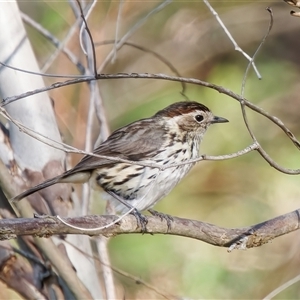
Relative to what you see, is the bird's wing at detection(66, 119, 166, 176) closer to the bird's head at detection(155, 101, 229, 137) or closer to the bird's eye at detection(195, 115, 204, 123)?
the bird's head at detection(155, 101, 229, 137)

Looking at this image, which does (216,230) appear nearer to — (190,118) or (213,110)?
(190,118)

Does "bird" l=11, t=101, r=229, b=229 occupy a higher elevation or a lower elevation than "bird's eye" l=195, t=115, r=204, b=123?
lower

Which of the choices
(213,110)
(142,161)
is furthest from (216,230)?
(213,110)

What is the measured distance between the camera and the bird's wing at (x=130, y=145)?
15.7 ft

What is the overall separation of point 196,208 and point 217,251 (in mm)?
484

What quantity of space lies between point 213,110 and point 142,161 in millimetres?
2640

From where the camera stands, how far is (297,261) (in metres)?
6.86

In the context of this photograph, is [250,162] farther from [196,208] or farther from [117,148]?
[117,148]

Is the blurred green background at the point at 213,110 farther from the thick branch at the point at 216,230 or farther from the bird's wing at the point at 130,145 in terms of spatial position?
the thick branch at the point at 216,230

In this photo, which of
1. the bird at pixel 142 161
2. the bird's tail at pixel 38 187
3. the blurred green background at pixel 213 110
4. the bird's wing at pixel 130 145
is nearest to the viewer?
the bird's tail at pixel 38 187

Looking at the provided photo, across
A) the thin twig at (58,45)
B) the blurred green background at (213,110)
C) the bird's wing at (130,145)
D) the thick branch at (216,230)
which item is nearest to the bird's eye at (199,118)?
the bird's wing at (130,145)

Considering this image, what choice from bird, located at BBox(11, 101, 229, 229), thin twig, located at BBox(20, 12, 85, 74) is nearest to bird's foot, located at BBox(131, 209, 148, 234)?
bird, located at BBox(11, 101, 229, 229)

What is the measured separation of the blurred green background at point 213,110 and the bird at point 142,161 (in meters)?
1.46

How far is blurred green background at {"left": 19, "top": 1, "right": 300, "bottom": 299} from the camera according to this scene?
6.89 metres
